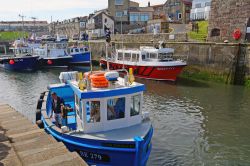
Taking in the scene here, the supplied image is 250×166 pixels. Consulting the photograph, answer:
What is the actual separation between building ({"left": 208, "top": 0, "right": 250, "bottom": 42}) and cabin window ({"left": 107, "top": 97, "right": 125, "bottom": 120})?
22.9m

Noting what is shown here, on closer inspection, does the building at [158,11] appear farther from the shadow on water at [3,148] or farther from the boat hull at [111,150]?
the shadow on water at [3,148]

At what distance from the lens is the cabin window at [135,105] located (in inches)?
417

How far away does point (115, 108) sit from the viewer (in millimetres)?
10273

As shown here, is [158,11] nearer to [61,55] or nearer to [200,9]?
[200,9]

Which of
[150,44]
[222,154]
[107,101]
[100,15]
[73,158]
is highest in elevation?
[100,15]

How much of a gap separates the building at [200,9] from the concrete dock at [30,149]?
2104 inches

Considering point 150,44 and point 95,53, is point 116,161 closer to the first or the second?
point 150,44

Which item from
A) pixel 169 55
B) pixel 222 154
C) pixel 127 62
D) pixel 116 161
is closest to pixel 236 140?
pixel 222 154

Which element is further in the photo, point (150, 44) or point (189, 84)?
point (150, 44)

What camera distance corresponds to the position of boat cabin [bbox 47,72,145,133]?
387 inches

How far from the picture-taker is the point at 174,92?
2427cm

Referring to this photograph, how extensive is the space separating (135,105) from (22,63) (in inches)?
1379

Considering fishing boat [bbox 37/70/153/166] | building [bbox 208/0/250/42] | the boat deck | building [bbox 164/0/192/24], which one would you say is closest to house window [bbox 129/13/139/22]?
building [bbox 164/0/192/24]

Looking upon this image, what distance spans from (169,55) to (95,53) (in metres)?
23.5
